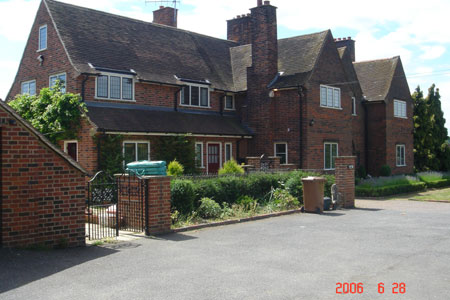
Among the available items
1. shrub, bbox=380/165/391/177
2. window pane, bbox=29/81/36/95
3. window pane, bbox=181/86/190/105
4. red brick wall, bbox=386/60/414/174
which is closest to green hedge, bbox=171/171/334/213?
window pane, bbox=181/86/190/105

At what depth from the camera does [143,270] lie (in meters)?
7.59

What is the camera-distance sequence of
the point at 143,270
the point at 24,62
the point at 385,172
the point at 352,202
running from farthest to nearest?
1. the point at 385,172
2. the point at 24,62
3. the point at 352,202
4. the point at 143,270

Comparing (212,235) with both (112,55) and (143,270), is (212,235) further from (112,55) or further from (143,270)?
(112,55)

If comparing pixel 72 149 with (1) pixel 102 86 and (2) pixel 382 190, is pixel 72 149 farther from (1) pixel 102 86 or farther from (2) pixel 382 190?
(2) pixel 382 190

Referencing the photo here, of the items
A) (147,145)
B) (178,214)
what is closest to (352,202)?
(178,214)

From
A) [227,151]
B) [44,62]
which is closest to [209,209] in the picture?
[227,151]

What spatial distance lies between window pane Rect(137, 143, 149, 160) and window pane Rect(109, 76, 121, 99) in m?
2.46

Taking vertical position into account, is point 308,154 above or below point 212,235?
above

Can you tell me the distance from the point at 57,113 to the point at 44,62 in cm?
421

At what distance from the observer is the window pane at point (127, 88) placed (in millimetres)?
20750

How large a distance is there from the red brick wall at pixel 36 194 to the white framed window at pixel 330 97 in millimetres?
17577

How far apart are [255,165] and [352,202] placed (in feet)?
16.8

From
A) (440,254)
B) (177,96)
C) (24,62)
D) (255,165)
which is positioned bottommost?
(440,254)

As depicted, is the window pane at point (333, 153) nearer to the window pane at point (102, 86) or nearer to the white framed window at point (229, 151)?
the white framed window at point (229, 151)
